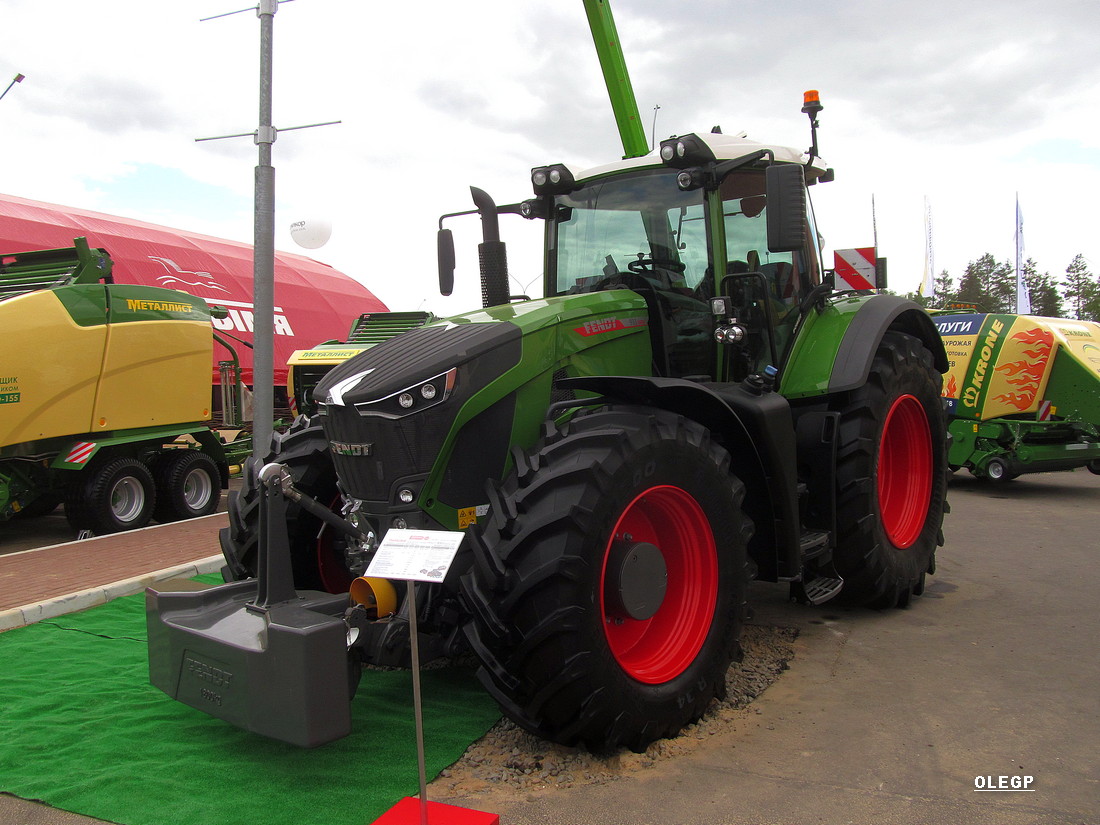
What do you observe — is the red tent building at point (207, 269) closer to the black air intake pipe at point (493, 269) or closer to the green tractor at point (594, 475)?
the black air intake pipe at point (493, 269)

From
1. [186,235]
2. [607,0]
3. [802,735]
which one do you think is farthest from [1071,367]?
[186,235]

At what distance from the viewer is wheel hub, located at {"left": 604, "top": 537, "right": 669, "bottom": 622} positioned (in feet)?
11.0

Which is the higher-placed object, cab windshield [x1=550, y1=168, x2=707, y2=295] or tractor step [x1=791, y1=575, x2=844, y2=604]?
cab windshield [x1=550, y1=168, x2=707, y2=295]

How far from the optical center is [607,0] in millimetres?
5191

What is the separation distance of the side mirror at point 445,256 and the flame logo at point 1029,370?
7992mm

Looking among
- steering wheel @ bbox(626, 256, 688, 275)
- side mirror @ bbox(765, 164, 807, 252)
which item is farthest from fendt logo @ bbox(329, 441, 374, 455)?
side mirror @ bbox(765, 164, 807, 252)

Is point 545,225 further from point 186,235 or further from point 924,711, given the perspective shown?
point 186,235

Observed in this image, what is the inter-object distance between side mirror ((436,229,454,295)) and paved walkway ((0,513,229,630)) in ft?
9.94

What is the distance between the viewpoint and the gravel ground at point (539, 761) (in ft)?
10.4

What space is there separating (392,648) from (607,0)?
3.97m

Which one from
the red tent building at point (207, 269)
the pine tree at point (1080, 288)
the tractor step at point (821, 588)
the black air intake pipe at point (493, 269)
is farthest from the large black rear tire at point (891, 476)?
the pine tree at point (1080, 288)

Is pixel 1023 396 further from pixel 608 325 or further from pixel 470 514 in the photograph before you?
pixel 470 514

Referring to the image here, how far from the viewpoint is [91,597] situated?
553cm

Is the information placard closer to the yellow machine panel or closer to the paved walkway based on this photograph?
the paved walkway
